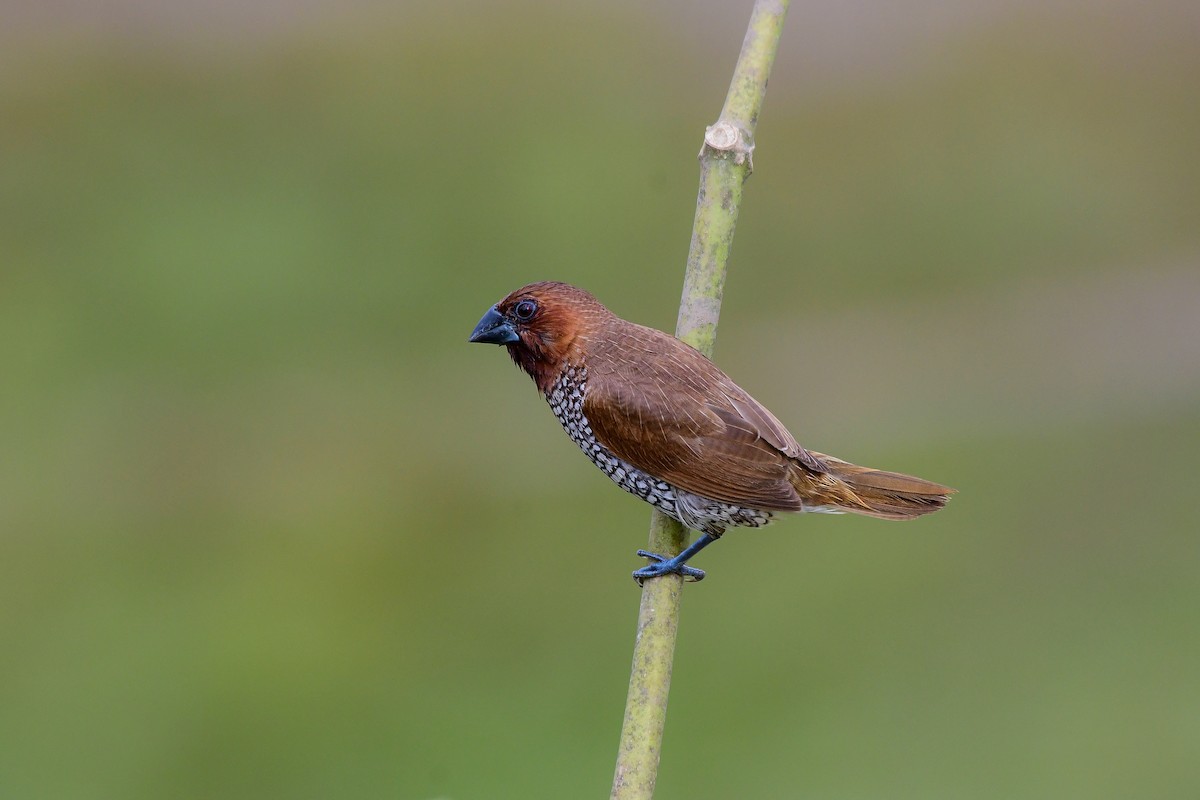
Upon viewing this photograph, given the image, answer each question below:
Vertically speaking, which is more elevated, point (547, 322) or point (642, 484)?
point (547, 322)

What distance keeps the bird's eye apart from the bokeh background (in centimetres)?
387

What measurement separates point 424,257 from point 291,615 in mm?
2937

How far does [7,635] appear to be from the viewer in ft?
27.4

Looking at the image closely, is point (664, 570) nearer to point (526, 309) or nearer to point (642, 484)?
point (642, 484)

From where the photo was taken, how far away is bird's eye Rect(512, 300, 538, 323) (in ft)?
13.3

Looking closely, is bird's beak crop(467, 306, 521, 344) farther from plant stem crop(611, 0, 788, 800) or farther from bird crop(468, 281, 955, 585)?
plant stem crop(611, 0, 788, 800)

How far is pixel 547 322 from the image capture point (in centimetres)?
407

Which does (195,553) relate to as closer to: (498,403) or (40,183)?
(498,403)

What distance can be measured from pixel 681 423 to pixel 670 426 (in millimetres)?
32

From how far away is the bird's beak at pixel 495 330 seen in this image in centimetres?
401

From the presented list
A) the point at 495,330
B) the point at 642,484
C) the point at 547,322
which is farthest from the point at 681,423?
the point at 495,330

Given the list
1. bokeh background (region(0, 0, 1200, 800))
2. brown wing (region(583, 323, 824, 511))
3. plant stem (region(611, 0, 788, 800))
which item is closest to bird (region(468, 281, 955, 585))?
brown wing (region(583, 323, 824, 511))

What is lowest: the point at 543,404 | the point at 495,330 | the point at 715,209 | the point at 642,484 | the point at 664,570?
the point at 664,570

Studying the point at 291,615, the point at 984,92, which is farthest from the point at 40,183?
the point at 984,92
